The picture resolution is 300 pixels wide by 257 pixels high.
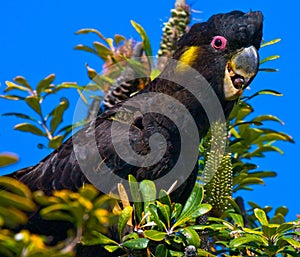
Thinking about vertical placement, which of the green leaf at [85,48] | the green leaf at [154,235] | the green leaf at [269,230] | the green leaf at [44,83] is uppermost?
the green leaf at [85,48]

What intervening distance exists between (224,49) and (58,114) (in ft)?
3.95

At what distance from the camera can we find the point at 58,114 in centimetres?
397

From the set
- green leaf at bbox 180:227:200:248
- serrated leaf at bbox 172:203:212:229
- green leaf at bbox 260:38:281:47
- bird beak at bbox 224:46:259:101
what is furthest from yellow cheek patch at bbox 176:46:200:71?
green leaf at bbox 180:227:200:248

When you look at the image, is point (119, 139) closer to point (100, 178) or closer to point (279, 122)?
point (100, 178)

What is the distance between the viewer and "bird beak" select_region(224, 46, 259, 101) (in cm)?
332

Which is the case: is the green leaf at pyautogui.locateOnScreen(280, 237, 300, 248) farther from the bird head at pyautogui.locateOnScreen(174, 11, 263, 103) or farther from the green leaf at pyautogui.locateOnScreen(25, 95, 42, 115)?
the green leaf at pyautogui.locateOnScreen(25, 95, 42, 115)

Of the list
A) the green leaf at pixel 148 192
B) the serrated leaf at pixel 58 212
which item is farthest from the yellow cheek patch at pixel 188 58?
the serrated leaf at pixel 58 212

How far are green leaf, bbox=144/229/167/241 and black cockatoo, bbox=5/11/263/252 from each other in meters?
0.87

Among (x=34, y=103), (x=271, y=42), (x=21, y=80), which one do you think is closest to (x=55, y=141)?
(x=34, y=103)

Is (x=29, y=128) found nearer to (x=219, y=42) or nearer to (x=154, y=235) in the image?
(x=219, y=42)

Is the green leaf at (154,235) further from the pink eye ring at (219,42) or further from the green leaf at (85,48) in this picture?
the green leaf at (85,48)

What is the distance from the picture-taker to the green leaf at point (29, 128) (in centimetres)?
392

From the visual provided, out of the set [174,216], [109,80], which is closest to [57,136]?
[109,80]

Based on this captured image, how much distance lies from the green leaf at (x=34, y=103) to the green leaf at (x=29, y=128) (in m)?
0.12
